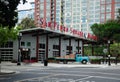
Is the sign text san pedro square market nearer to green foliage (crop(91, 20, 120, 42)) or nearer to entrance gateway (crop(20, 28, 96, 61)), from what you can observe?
entrance gateway (crop(20, 28, 96, 61))

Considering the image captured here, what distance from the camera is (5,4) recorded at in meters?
25.7

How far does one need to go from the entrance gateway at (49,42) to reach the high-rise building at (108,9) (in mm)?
59951

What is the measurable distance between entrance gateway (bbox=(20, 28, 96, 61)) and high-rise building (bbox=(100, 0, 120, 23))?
197ft

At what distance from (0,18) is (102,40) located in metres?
81.0

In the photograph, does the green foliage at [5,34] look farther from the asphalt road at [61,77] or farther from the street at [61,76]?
the asphalt road at [61,77]

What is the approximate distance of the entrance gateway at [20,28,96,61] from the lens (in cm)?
7294

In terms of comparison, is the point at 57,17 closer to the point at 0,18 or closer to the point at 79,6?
the point at 79,6

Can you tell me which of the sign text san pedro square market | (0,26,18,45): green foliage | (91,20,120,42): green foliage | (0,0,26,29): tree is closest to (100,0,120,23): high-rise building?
(91,20,120,42): green foliage

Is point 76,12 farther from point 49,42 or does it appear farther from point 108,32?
point 49,42

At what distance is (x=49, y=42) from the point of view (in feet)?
265

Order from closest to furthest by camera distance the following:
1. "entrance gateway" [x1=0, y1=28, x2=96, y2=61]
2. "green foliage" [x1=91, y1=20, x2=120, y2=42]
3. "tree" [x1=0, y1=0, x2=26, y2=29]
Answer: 1. "tree" [x1=0, y1=0, x2=26, y2=29]
2. "entrance gateway" [x1=0, y1=28, x2=96, y2=61]
3. "green foliage" [x1=91, y1=20, x2=120, y2=42]

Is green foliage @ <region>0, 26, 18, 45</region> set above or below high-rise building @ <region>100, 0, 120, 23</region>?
below

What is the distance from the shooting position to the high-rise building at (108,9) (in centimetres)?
14888

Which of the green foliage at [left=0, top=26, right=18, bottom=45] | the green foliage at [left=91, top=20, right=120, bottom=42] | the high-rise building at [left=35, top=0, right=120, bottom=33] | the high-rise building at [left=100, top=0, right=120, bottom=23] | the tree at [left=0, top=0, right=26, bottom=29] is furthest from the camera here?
the high-rise building at [left=35, top=0, right=120, bottom=33]
